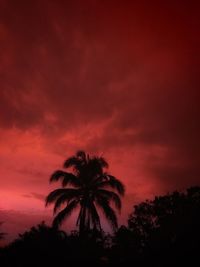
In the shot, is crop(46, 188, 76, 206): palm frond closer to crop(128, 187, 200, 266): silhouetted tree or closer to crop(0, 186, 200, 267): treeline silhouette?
crop(0, 186, 200, 267): treeline silhouette

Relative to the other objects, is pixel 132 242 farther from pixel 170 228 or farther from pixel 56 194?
pixel 56 194

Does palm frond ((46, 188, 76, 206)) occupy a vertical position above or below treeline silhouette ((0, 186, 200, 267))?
above

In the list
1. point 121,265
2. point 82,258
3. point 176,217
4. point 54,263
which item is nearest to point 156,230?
point 176,217

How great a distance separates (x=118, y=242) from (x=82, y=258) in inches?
143

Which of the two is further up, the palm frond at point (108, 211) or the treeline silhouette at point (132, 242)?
the palm frond at point (108, 211)

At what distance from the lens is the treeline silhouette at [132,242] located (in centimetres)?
1797

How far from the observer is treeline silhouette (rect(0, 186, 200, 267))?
1797 cm

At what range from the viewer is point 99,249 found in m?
22.4

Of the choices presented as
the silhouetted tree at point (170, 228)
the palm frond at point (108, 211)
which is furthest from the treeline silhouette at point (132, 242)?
the palm frond at point (108, 211)

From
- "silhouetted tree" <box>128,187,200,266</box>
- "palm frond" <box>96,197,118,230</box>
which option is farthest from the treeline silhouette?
"palm frond" <box>96,197,118,230</box>

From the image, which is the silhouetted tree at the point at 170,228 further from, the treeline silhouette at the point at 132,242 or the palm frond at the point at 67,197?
the palm frond at the point at 67,197

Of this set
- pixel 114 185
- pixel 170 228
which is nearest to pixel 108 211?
pixel 114 185

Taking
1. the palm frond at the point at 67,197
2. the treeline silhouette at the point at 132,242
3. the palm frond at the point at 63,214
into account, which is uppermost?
the palm frond at the point at 67,197

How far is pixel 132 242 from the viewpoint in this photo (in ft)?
74.1
